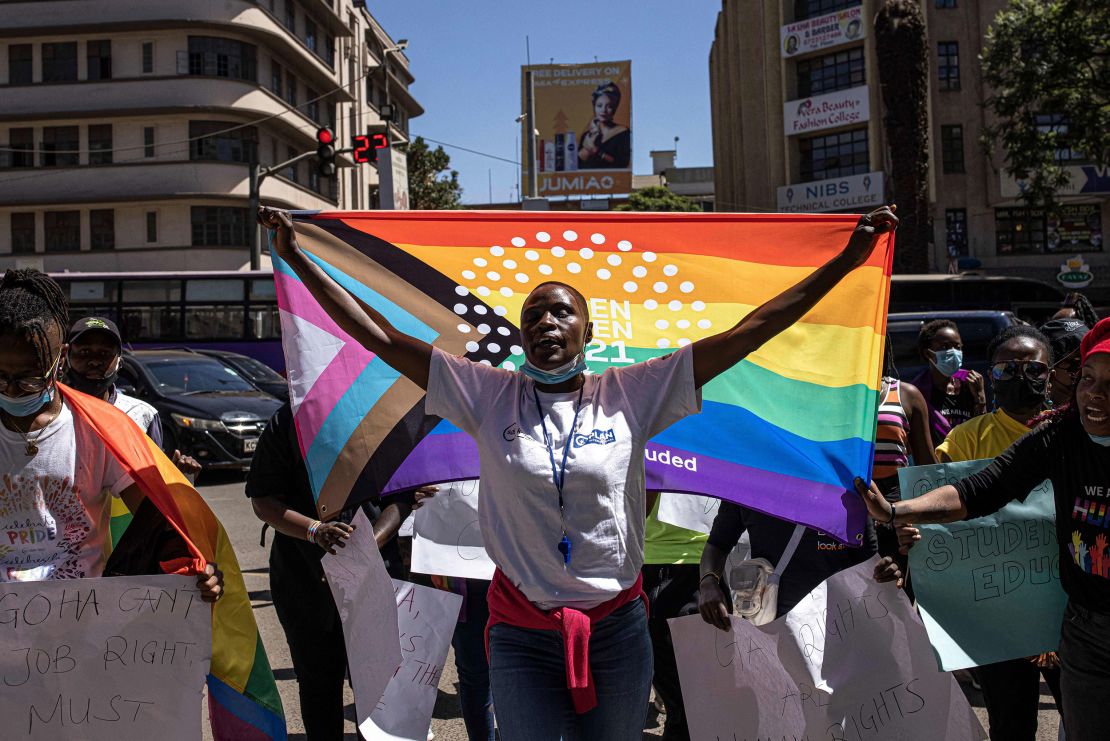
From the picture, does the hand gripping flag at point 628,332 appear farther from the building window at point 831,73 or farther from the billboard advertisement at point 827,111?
the building window at point 831,73

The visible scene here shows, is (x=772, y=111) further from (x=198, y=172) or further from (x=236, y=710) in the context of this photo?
(x=236, y=710)

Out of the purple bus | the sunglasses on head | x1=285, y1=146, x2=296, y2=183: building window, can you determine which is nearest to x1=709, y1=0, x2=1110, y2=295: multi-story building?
x1=285, y1=146, x2=296, y2=183: building window

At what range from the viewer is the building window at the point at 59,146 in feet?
133

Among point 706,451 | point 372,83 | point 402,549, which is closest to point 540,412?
point 706,451

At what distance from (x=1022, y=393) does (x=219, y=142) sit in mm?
39392

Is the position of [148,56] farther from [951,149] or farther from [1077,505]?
[1077,505]

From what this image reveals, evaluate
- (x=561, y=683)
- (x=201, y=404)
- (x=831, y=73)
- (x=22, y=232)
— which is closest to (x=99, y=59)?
(x=22, y=232)

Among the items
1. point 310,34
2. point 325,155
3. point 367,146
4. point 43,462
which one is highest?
point 310,34

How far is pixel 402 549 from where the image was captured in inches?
193

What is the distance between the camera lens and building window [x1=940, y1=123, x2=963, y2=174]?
4091 cm

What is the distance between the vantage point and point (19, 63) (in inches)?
1594

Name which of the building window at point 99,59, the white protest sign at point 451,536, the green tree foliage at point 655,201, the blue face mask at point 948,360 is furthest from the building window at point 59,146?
the white protest sign at point 451,536

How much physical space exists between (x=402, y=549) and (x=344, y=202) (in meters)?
47.6

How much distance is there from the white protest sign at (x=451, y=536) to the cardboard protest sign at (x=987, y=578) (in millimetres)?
1766
